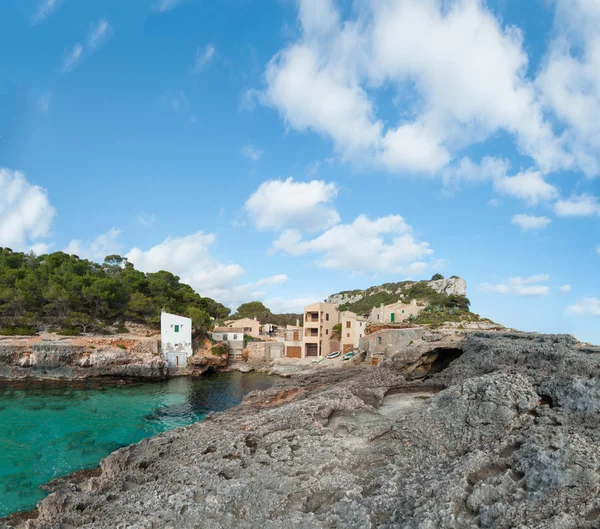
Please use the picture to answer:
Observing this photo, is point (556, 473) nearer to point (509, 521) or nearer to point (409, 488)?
point (509, 521)

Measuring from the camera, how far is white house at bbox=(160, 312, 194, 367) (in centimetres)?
3431

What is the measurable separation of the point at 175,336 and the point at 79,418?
16400mm

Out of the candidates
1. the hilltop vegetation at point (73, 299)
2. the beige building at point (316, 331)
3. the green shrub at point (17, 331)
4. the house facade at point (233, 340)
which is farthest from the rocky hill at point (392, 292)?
the green shrub at point (17, 331)

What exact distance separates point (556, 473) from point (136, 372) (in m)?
31.0

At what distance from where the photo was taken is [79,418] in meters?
18.5

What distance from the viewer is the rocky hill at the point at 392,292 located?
226 feet

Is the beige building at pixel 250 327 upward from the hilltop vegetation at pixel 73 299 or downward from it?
downward

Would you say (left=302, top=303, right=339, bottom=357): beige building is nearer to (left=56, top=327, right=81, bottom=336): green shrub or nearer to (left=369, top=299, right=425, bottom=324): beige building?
(left=369, top=299, right=425, bottom=324): beige building

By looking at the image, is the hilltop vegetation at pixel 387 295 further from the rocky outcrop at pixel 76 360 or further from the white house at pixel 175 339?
the rocky outcrop at pixel 76 360

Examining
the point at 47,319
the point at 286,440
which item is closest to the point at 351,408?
the point at 286,440

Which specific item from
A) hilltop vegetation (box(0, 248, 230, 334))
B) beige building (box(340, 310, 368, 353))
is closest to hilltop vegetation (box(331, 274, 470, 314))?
beige building (box(340, 310, 368, 353))

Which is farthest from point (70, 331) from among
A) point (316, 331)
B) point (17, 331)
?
point (316, 331)

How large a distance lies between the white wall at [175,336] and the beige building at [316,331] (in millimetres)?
12800

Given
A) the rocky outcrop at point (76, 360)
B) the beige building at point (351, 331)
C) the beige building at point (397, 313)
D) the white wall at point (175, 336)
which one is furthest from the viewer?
the beige building at point (397, 313)
